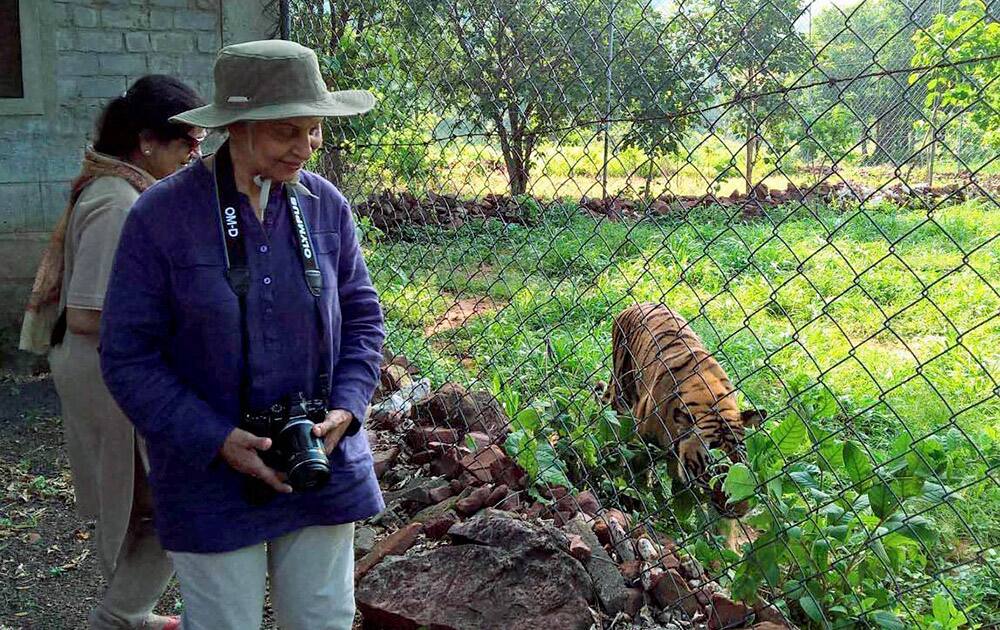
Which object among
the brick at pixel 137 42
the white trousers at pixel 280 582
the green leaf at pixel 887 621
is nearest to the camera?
the white trousers at pixel 280 582

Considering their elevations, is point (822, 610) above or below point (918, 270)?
below

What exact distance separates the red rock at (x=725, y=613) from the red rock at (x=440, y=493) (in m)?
1.52

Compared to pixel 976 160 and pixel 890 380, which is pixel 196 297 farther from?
pixel 976 160

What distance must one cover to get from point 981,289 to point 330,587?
6.60 meters

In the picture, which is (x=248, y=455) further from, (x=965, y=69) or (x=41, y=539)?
(x=965, y=69)

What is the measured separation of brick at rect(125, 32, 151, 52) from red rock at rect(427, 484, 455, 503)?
4.63m

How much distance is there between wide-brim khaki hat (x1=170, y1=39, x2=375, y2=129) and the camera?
237cm

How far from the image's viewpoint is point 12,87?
7.07 metres

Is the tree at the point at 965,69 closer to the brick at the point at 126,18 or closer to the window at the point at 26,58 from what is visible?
the brick at the point at 126,18

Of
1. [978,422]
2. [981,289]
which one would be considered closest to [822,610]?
[978,422]

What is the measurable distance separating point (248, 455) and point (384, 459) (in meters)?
2.49

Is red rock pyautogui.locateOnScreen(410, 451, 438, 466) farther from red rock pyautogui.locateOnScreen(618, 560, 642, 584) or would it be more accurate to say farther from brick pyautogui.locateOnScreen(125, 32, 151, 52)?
brick pyautogui.locateOnScreen(125, 32, 151, 52)

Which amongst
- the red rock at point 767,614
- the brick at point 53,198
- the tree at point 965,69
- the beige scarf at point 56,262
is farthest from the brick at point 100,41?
the red rock at point 767,614

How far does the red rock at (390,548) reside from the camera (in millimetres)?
3783
